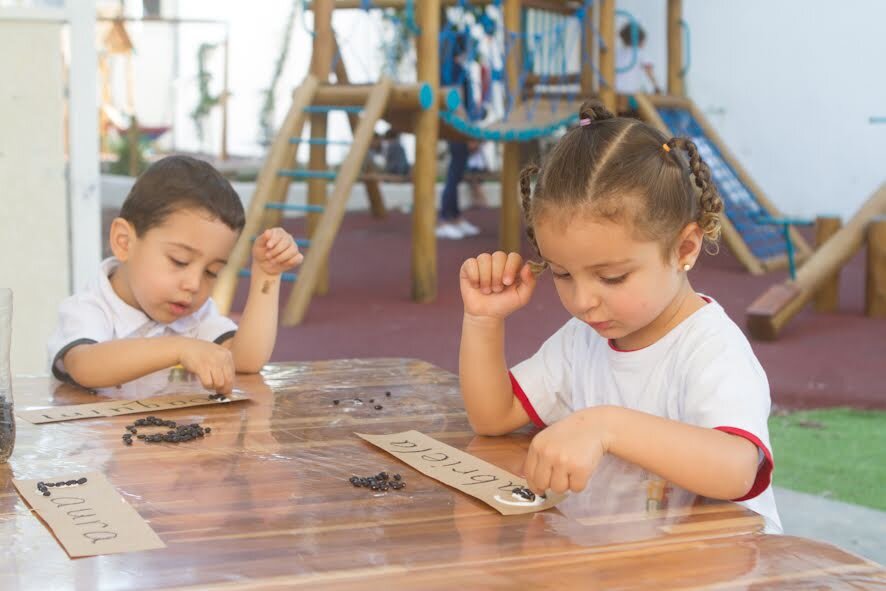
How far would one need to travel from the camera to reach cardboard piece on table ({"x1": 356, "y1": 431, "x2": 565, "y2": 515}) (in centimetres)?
125

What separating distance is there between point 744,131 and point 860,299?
448cm

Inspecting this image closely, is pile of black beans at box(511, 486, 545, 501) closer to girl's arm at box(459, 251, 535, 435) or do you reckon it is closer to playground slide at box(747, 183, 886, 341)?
girl's arm at box(459, 251, 535, 435)

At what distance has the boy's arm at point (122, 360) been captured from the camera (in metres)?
2.00

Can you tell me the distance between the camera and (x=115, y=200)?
11156 millimetres

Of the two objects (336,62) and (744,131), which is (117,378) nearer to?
(336,62)

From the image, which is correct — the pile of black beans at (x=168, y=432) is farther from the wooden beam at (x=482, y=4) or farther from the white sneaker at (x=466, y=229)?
the white sneaker at (x=466, y=229)

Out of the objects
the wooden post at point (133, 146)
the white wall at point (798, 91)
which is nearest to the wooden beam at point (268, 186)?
the wooden post at point (133, 146)

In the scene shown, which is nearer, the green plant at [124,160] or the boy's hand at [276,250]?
the boy's hand at [276,250]

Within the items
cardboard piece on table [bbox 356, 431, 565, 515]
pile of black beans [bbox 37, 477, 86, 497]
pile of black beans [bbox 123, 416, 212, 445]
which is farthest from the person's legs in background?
pile of black beans [bbox 37, 477, 86, 497]

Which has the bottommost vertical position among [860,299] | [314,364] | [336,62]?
[860,299]

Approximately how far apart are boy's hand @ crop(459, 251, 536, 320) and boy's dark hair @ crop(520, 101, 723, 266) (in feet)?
0.41

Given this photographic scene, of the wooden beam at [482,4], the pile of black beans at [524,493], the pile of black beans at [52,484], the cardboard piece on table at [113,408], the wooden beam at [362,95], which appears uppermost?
the wooden beam at [482,4]

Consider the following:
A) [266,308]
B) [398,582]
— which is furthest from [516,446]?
[266,308]

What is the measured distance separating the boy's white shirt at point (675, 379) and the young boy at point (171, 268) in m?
0.66
